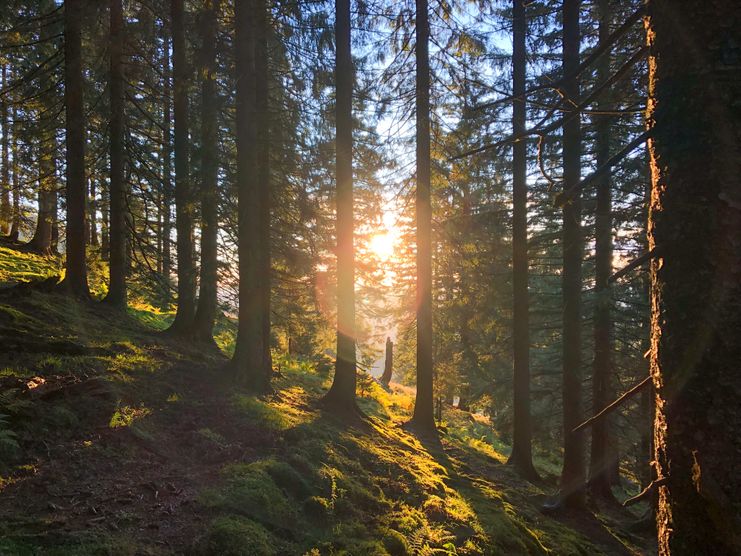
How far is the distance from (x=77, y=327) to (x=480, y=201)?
12734 mm

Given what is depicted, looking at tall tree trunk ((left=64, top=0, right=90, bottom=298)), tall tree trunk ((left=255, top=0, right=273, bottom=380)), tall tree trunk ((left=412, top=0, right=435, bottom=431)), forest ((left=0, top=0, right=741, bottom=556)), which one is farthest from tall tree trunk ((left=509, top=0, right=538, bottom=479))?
tall tree trunk ((left=64, top=0, right=90, bottom=298))

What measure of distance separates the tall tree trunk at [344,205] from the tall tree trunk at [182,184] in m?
3.62

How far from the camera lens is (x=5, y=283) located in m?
11.2

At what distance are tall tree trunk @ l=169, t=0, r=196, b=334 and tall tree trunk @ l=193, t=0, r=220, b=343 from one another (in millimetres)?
322

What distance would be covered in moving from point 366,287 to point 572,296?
9770 millimetres

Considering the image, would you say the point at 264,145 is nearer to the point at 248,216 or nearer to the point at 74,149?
the point at 248,216

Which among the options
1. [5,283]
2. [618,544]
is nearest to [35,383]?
[5,283]

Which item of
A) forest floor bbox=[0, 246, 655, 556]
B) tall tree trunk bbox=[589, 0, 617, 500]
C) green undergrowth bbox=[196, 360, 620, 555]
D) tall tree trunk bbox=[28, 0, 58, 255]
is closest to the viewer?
forest floor bbox=[0, 246, 655, 556]

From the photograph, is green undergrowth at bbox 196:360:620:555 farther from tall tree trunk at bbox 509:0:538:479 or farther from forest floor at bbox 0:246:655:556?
tall tree trunk at bbox 509:0:538:479

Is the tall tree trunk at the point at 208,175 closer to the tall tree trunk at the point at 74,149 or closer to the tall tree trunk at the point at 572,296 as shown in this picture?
the tall tree trunk at the point at 74,149

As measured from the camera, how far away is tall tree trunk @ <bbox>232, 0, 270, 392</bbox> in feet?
28.2

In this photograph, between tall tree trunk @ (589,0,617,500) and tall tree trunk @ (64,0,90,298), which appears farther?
tall tree trunk @ (589,0,617,500)

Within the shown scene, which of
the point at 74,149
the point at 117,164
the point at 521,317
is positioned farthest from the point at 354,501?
the point at 117,164

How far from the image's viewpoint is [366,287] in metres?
17.2
